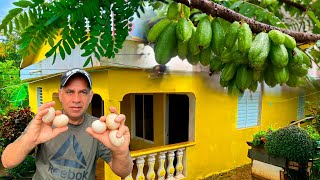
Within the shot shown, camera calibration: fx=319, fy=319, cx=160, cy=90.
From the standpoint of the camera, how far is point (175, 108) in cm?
851

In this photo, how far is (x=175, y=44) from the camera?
2.02 metres

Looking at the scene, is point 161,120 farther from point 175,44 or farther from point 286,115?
point 175,44

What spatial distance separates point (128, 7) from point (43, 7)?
422 mm

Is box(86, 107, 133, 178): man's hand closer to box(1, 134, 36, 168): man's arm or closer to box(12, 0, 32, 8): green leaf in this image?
box(1, 134, 36, 168): man's arm

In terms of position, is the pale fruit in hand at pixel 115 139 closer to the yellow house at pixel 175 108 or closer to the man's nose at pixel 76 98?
the man's nose at pixel 76 98

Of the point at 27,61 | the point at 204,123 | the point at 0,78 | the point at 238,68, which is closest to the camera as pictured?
the point at 238,68

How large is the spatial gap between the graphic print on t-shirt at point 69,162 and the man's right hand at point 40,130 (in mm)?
266

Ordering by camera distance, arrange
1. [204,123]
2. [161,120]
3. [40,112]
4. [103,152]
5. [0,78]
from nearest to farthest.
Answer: [40,112] → [103,152] → [204,123] → [161,120] → [0,78]

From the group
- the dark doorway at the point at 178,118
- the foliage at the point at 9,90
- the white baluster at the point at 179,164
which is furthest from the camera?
the foliage at the point at 9,90

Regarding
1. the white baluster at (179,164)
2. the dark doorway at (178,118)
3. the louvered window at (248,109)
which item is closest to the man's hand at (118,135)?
the white baluster at (179,164)

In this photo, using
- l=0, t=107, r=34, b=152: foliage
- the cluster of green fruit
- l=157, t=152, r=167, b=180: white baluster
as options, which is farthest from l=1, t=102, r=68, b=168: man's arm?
l=0, t=107, r=34, b=152: foliage

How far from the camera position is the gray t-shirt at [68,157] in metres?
1.84

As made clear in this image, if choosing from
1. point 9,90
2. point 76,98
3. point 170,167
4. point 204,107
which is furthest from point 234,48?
point 9,90

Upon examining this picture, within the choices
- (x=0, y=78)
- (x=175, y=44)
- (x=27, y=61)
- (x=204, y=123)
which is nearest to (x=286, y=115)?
(x=204, y=123)
